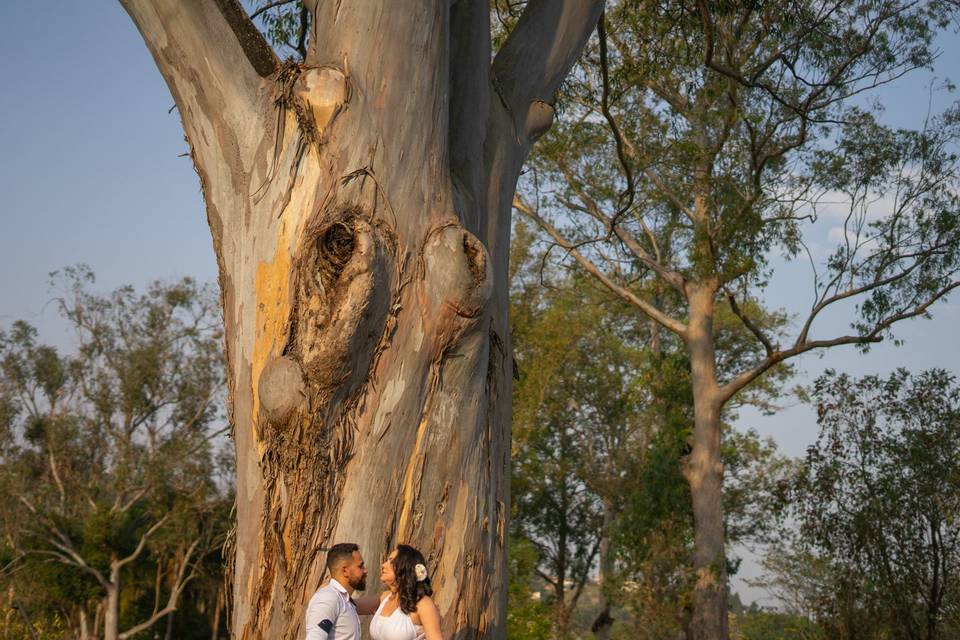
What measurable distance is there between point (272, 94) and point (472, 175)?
116 centimetres

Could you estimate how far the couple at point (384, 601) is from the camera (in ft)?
13.6

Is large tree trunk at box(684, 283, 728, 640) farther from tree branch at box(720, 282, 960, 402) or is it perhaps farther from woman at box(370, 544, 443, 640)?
woman at box(370, 544, 443, 640)

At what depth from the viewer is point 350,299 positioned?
4.43 meters

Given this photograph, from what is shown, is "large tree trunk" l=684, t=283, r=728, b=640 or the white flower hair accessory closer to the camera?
the white flower hair accessory

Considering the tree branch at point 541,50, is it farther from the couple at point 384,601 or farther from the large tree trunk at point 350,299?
the couple at point 384,601

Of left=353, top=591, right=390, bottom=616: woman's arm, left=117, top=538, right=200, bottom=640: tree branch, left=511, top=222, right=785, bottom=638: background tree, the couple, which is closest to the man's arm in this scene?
the couple

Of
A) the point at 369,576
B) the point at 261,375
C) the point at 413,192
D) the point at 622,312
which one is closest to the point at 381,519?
the point at 369,576

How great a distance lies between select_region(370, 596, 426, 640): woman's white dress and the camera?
4.29m

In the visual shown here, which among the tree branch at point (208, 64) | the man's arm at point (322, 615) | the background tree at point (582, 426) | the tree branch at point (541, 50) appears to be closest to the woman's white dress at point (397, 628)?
the man's arm at point (322, 615)

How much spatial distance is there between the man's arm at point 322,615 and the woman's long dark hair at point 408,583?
0.28 meters

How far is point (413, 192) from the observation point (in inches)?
191

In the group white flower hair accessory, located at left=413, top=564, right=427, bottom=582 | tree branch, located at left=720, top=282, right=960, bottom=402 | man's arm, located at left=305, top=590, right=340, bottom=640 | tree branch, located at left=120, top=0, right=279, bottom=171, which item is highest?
tree branch, located at left=720, top=282, right=960, bottom=402

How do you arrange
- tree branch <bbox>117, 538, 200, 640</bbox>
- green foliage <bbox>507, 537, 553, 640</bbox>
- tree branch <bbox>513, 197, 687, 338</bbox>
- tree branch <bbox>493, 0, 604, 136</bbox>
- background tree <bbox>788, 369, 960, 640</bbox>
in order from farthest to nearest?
tree branch <bbox>117, 538, 200, 640</bbox>
green foliage <bbox>507, 537, 553, 640</bbox>
tree branch <bbox>513, 197, 687, 338</bbox>
background tree <bbox>788, 369, 960, 640</bbox>
tree branch <bbox>493, 0, 604, 136</bbox>

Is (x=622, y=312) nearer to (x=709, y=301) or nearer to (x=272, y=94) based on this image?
(x=709, y=301)
